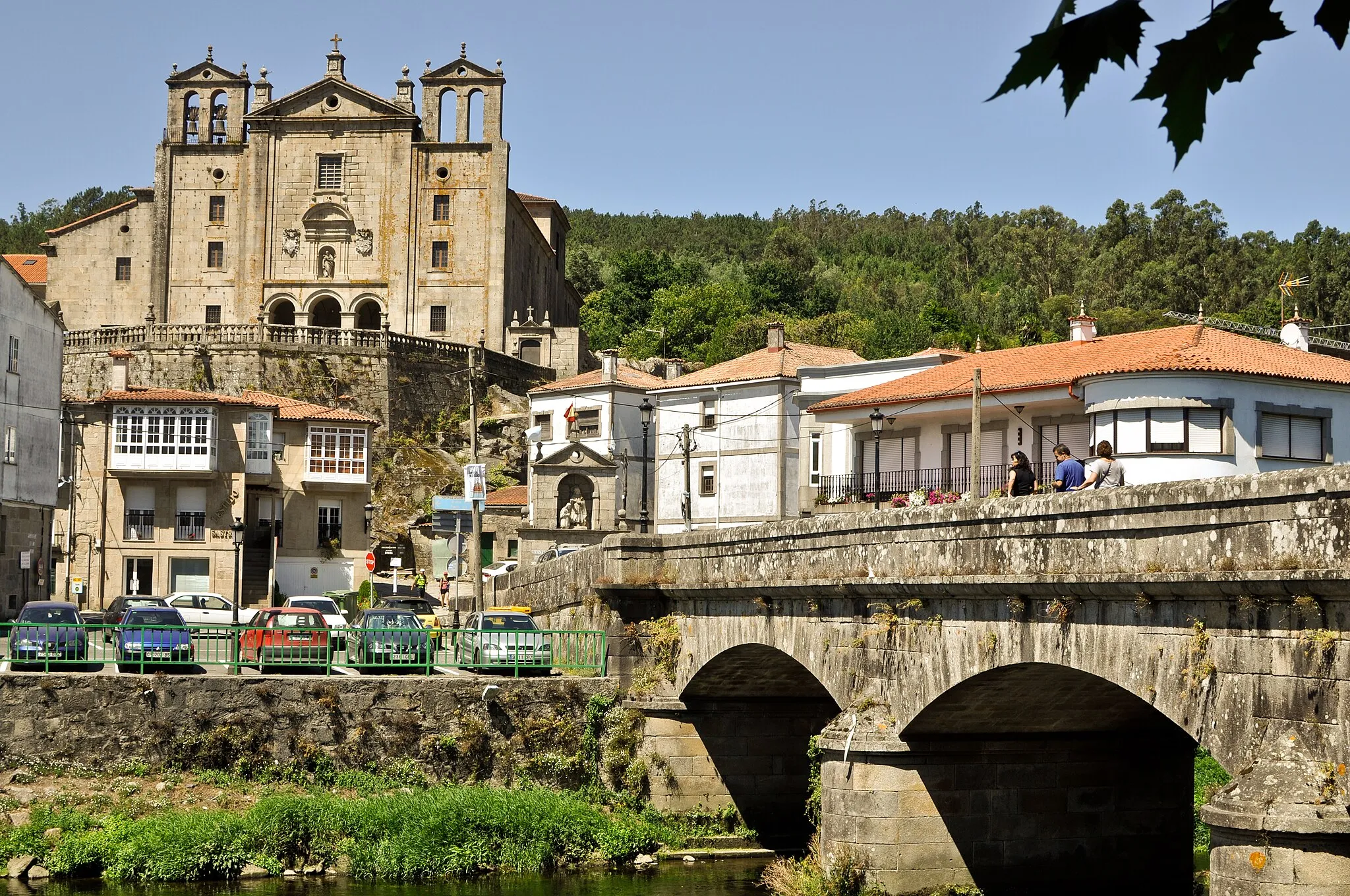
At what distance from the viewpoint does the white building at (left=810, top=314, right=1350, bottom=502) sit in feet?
121

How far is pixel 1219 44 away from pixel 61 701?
1149 inches

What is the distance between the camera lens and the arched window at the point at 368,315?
285 ft

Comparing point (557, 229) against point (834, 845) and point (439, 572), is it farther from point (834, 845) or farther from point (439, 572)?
point (834, 845)

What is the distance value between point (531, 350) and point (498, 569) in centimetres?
2661

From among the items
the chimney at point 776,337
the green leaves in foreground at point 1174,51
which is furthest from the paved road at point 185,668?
the chimney at point 776,337

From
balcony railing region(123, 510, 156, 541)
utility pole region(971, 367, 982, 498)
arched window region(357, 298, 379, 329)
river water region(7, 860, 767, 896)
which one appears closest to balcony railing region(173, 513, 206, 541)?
balcony railing region(123, 510, 156, 541)

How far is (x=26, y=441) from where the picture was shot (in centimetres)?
5188

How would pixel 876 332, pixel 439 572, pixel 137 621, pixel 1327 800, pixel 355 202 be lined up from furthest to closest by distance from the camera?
1. pixel 876 332
2. pixel 355 202
3. pixel 439 572
4. pixel 137 621
5. pixel 1327 800

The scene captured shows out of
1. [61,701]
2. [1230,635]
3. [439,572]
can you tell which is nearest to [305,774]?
[61,701]

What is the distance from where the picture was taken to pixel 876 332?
101m

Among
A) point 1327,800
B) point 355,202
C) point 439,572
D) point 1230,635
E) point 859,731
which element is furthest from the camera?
point 355,202

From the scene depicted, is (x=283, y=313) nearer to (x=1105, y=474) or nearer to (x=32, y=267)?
(x=32, y=267)

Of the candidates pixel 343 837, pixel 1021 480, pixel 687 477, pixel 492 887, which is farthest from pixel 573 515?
pixel 1021 480

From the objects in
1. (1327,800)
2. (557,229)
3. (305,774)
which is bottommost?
(305,774)
